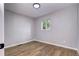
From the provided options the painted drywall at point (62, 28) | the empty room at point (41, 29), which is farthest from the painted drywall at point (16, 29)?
the painted drywall at point (62, 28)

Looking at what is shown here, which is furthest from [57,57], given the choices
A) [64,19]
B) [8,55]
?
[8,55]

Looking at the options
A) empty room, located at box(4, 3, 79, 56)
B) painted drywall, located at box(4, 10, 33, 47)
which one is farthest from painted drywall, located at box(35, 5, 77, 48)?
painted drywall, located at box(4, 10, 33, 47)

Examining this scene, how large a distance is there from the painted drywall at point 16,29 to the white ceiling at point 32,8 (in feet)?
0.23

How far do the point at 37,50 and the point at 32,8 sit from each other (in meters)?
0.62

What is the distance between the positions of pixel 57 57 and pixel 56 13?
1.97 ft

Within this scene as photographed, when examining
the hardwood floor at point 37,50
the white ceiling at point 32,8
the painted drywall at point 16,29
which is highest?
the white ceiling at point 32,8

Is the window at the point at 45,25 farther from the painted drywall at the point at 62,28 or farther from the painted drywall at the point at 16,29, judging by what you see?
the painted drywall at the point at 16,29

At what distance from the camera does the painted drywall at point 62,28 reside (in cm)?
119

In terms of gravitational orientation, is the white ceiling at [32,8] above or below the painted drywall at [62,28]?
above

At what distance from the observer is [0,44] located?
1.19m

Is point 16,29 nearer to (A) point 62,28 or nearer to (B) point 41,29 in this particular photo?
(B) point 41,29

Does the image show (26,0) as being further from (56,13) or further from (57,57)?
(57,57)

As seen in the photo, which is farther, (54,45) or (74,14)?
(54,45)

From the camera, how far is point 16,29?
1.25m
